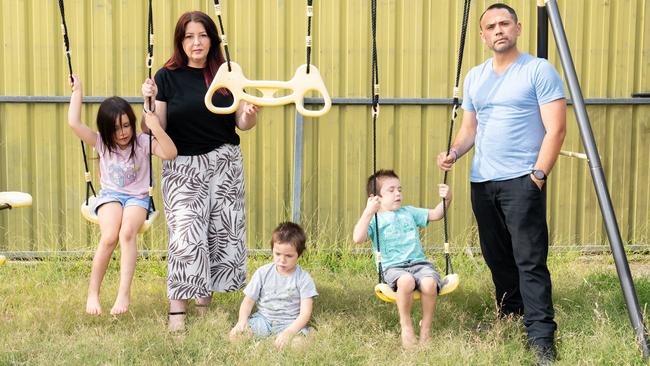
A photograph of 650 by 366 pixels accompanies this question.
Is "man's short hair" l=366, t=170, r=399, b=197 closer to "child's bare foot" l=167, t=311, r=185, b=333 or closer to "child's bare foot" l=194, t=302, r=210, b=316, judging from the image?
"child's bare foot" l=194, t=302, r=210, b=316

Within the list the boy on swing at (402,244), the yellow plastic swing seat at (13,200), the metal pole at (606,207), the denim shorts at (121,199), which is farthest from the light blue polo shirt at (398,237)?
the yellow plastic swing seat at (13,200)

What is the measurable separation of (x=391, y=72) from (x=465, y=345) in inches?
116

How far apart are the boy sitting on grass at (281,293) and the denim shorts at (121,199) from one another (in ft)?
2.49

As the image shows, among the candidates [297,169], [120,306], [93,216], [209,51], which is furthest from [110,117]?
[297,169]

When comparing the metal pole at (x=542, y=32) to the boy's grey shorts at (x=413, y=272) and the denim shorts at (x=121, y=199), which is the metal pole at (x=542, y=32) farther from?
the denim shorts at (x=121, y=199)

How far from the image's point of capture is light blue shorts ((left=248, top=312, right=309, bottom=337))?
4.52 m

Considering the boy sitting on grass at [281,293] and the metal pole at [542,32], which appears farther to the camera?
the metal pole at [542,32]

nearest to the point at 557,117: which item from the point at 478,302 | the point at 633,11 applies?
the point at 478,302

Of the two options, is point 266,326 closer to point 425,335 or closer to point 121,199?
point 425,335

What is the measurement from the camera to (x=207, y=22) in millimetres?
4547

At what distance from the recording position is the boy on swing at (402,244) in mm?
4410

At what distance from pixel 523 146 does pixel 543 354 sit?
105 cm

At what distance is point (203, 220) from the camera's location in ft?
15.4

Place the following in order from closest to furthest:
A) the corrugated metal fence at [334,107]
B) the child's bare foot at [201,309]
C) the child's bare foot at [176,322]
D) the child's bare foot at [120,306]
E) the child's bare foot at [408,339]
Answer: the child's bare foot at [408,339], the child's bare foot at [120,306], the child's bare foot at [176,322], the child's bare foot at [201,309], the corrugated metal fence at [334,107]
